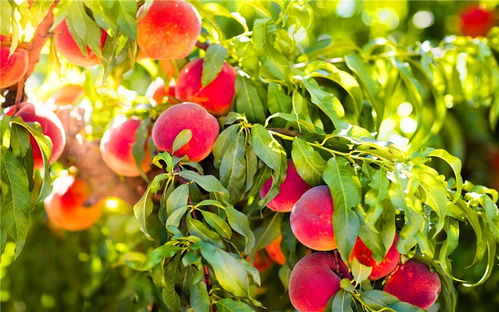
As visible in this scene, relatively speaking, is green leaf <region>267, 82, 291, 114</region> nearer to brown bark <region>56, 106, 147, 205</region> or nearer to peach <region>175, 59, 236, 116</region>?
peach <region>175, 59, 236, 116</region>

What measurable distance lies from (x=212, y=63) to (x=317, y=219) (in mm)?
344

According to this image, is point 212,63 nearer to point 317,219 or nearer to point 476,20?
point 317,219

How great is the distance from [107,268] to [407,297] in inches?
35.9

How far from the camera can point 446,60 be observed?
56.3 inches

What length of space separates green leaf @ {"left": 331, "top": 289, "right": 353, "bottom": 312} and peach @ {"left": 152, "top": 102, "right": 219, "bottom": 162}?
1.01 feet

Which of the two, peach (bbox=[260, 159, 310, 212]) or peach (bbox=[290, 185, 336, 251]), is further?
peach (bbox=[260, 159, 310, 212])

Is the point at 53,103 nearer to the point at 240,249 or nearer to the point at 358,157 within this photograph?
the point at 240,249

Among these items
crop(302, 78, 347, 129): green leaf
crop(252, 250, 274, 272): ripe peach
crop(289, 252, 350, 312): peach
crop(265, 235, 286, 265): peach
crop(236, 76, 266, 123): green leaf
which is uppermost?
crop(302, 78, 347, 129): green leaf

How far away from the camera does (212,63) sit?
3.68ft

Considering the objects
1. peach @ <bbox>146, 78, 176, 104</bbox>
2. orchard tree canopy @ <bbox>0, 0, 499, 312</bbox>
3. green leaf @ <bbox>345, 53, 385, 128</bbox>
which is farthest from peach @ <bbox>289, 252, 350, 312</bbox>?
peach @ <bbox>146, 78, 176, 104</bbox>

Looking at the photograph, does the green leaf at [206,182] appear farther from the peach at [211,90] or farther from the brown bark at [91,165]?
the brown bark at [91,165]

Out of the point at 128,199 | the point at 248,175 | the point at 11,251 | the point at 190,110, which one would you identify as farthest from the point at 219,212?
the point at 11,251

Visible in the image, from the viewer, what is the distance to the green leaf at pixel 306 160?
945mm

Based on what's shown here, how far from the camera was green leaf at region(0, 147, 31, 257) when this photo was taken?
0.95 metres
